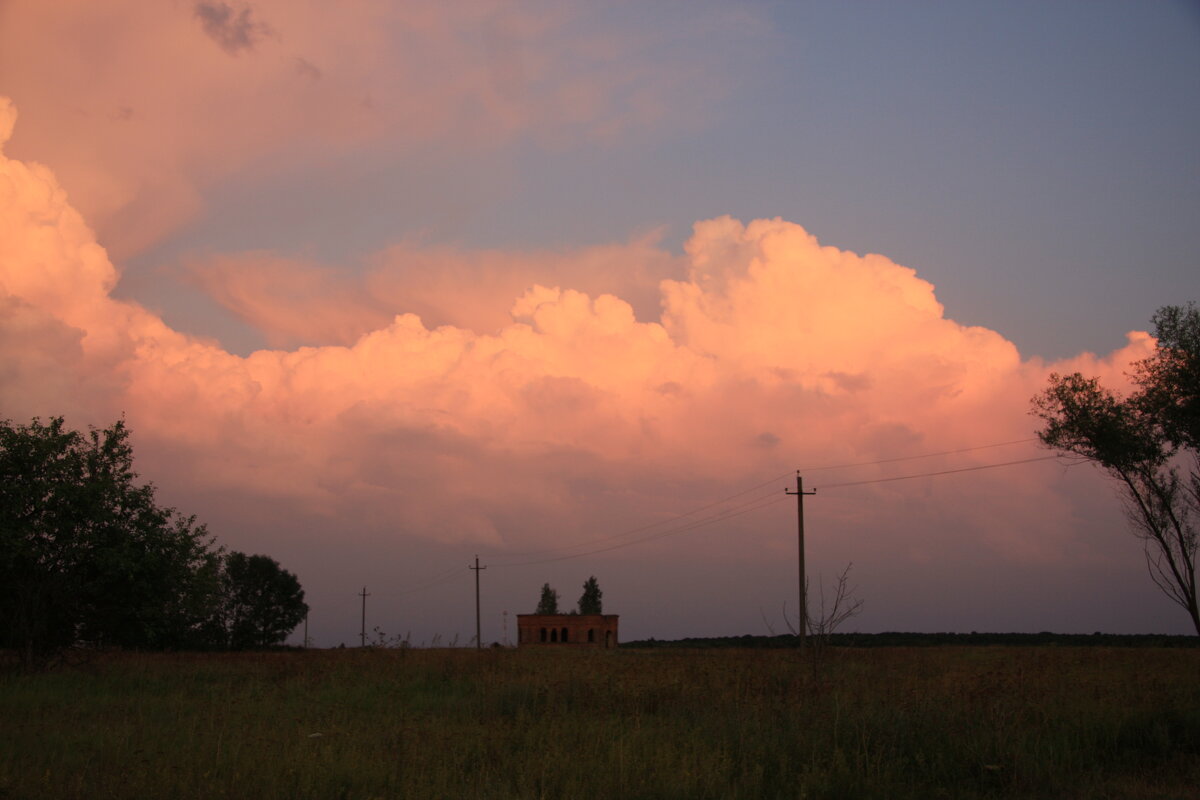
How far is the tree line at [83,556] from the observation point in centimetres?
2173

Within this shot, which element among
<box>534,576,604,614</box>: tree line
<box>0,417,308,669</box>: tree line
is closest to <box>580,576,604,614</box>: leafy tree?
<box>534,576,604,614</box>: tree line

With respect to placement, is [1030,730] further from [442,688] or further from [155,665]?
[155,665]

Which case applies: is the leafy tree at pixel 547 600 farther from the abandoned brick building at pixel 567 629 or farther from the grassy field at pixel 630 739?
the grassy field at pixel 630 739

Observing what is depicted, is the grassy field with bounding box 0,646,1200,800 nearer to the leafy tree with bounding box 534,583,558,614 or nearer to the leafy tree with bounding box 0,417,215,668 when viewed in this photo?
the leafy tree with bounding box 0,417,215,668

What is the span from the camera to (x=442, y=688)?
17875mm

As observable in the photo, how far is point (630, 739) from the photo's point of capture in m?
10.6

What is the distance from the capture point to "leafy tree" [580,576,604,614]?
323 feet

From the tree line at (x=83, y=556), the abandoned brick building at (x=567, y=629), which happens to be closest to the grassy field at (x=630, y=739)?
the tree line at (x=83, y=556)

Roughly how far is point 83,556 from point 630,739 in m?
18.6

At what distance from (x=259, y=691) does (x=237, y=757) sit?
26.1 ft

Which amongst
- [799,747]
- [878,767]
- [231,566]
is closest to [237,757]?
[799,747]

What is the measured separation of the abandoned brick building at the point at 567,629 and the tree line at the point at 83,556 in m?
49.6

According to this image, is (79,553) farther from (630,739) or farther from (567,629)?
(567,629)

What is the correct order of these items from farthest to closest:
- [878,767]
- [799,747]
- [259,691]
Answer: [259,691]
[799,747]
[878,767]
